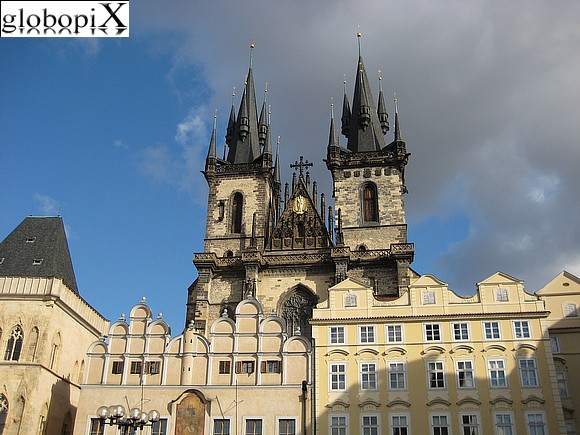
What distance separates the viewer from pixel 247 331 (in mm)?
31609

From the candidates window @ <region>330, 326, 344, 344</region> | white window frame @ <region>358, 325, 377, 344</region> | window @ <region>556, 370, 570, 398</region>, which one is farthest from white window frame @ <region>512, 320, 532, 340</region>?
window @ <region>330, 326, 344, 344</region>

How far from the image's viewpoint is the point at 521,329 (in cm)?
2962

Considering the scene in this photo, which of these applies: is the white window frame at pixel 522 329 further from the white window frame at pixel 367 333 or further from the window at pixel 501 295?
the white window frame at pixel 367 333

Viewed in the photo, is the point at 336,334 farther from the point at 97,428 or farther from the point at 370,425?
the point at 97,428

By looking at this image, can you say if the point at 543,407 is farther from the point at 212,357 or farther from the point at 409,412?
the point at 212,357

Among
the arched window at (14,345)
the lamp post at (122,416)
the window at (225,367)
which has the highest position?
the arched window at (14,345)

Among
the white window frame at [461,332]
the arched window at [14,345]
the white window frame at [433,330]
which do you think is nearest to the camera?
the white window frame at [461,332]

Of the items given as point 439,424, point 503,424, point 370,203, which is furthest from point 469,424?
point 370,203

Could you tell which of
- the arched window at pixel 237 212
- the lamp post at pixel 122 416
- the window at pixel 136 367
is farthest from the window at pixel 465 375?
the arched window at pixel 237 212

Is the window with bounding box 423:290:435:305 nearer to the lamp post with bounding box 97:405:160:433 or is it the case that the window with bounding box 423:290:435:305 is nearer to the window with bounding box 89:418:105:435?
the lamp post with bounding box 97:405:160:433

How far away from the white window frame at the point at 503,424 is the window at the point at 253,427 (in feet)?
33.8

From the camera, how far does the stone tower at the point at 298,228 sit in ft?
152

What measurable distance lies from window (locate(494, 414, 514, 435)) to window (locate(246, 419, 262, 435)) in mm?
10377

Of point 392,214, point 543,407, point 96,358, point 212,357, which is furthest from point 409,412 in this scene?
point 392,214
